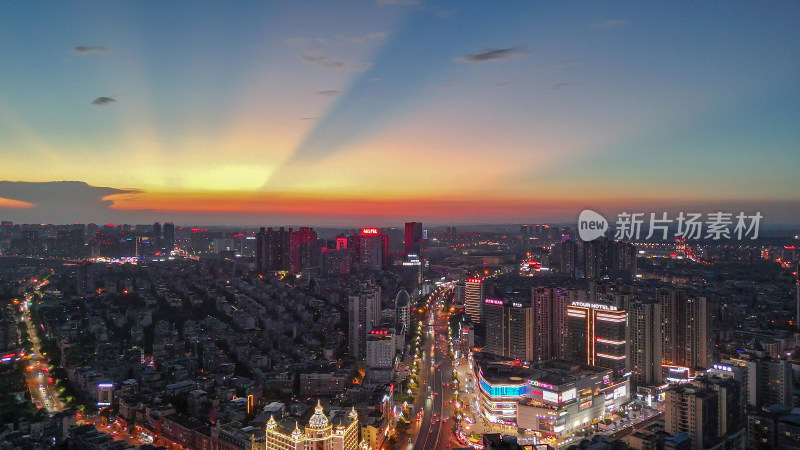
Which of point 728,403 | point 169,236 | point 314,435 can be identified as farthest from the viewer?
point 169,236

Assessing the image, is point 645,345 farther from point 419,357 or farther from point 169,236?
point 169,236

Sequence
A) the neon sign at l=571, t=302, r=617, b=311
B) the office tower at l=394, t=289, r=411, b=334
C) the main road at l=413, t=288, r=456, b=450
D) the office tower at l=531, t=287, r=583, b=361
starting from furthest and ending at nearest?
1. the office tower at l=394, t=289, r=411, b=334
2. the office tower at l=531, t=287, r=583, b=361
3. the neon sign at l=571, t=302, r=617, b=311
4. the main road at l=413, t=288, r=456, b=450

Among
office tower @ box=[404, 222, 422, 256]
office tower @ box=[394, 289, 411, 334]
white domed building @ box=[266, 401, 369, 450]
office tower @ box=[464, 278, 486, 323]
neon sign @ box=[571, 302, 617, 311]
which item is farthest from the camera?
office tower @ box=[404, 222, 422, 256]

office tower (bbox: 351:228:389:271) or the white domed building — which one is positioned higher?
office tower (bbox: 351:228:389:271)

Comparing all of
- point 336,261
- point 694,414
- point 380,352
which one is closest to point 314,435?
point 694,414

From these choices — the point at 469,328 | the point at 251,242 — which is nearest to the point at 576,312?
the point at 469,328

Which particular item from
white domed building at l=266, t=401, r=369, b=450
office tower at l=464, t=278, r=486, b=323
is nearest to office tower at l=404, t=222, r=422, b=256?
office tower at l=464, t=278, r=486, b=323
